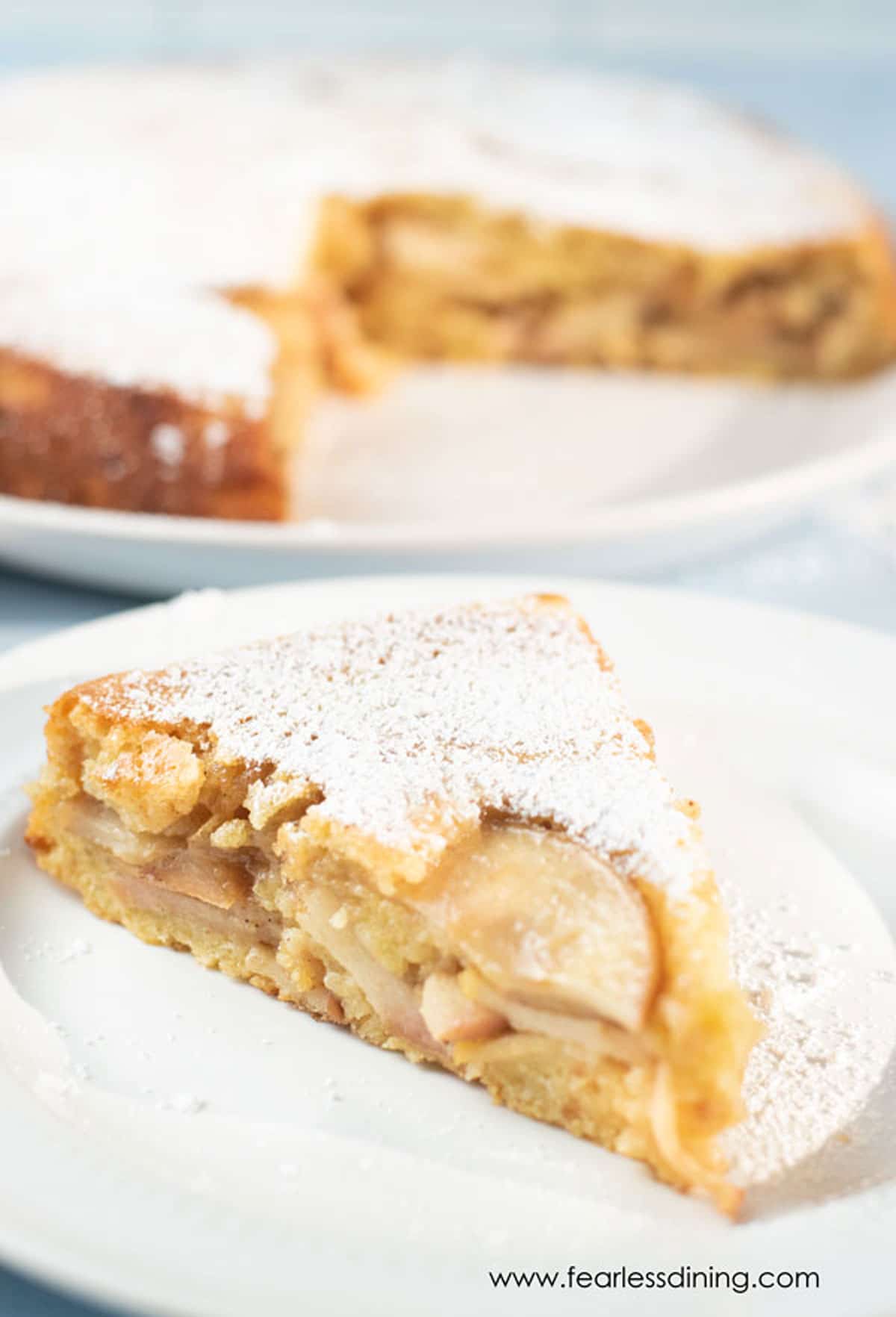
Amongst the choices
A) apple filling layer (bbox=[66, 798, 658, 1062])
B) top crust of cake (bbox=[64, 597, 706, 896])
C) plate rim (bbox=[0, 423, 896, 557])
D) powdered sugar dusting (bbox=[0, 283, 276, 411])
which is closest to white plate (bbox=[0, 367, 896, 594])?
plate rim (bbox=[0, 423, 896, 557])

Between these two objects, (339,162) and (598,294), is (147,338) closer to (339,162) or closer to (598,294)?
(339,162)

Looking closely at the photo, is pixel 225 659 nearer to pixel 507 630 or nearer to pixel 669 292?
pixel 507 630

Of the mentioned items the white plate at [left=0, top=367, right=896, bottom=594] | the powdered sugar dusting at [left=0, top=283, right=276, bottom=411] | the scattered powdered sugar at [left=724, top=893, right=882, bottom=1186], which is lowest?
the white plate at [left=0, top=367, right=896, bottom=594]

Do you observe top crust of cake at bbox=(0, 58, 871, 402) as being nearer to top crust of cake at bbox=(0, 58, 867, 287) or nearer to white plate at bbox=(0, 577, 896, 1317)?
top crust of cake at bbox=(0, 58, 867, 287)

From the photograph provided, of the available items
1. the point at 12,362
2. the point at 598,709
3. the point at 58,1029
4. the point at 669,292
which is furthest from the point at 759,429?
the point at 58,1029

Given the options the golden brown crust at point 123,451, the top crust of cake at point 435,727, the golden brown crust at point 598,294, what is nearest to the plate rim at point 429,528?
the golden brown crust at point 123,451

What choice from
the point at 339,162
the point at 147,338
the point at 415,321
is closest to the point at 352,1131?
the point at 147,338
